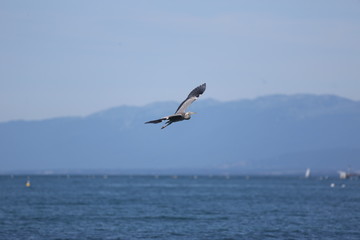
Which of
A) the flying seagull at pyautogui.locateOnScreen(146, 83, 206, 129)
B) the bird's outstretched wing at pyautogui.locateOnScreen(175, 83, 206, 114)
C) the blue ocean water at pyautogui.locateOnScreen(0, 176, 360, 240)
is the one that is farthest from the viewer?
the blue ocean water at pyautogui.locateOnScreen(0, 176, 360, 240)

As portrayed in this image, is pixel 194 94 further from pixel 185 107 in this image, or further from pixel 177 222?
pixel 177 222

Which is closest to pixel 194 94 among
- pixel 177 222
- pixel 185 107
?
pixel 185 107

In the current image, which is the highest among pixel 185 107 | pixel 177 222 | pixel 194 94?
pixel 194 94

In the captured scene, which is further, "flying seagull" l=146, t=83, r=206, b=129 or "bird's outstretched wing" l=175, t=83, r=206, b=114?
"bird's outstretched wing" l=175, t=83, r=206, b=114

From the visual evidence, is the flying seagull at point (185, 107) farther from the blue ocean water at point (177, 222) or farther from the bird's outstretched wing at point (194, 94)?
the blue ocean water at point (177, 222)

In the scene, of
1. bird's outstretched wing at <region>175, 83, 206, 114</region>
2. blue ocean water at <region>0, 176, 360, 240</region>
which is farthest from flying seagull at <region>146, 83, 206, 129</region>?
blue ocean water at <region>0, 176, 360, 240</region>

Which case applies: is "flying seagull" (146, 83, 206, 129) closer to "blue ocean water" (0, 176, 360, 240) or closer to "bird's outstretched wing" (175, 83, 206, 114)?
"bird's outstretched wing" (175, 83, 206, 114)

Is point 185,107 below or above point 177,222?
above

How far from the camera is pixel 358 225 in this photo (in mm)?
67062

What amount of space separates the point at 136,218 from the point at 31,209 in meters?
19.4

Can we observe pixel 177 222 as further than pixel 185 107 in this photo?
Yes

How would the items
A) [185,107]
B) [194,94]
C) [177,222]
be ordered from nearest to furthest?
[185,107], [194,94], [177,222]

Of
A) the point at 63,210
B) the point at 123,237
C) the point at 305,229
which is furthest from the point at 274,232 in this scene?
the point at 63,210

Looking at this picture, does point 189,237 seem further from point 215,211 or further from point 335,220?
point 215,211
